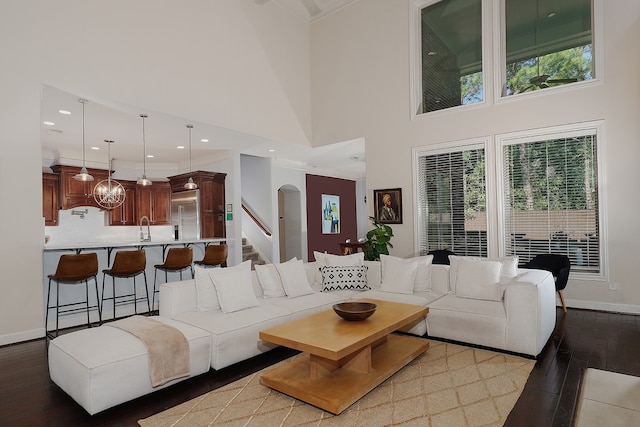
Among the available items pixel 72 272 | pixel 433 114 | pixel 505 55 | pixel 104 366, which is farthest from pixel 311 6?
pixel 104 366

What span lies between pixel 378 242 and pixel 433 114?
2442 mm

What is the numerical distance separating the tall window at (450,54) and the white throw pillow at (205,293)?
481 centimetres

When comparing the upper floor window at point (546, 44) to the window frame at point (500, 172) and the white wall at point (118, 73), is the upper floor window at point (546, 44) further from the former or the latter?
the white wall at point (118, 73)

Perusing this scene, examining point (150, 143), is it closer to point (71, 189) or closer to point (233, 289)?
point (71, 189)

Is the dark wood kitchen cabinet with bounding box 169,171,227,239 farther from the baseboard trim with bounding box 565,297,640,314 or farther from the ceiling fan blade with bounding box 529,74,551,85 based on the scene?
the baseboard trim with bounding box 565,297,640,314

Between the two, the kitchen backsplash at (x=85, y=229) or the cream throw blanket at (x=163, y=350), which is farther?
the kitchen backsplash at (x=85, y=229)

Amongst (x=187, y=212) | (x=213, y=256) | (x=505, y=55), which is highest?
(x=505, y=55)

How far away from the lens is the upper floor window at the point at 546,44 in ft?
17.4

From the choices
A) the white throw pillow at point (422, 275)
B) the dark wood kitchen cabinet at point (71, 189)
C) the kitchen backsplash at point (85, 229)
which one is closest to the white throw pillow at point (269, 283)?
the white throw pillow at point (422, 275)

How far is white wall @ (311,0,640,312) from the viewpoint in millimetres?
4879

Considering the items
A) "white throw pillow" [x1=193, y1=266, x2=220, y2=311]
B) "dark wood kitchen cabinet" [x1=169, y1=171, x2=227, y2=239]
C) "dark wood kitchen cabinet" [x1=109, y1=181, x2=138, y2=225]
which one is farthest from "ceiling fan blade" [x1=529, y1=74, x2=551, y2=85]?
"dark wood kitchen cabinet" [x1=109, y1=181, x2=138, y2=225]

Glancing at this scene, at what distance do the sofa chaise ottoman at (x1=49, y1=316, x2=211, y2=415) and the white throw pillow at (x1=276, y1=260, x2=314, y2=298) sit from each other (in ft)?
4.96

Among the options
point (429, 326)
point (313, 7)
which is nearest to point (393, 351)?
point (429, 326)

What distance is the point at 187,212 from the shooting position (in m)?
8.34
